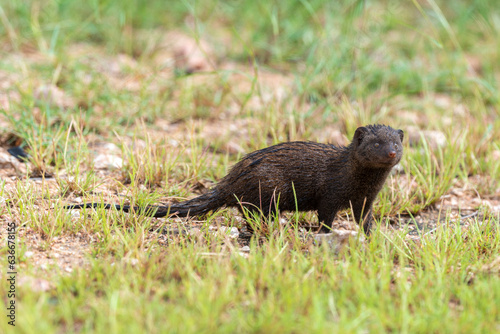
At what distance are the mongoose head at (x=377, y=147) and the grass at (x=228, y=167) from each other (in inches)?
17.9

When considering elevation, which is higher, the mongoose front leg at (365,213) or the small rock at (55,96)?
the small rock at (55,96)

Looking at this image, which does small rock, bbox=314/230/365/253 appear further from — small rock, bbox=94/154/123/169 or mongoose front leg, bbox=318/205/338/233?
small rock, bbox=94/154/123/169

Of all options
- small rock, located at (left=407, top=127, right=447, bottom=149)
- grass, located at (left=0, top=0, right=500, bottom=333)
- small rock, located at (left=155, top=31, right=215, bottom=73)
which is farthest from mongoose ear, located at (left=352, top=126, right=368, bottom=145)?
small rock, located at (left=155, top=31, right=215, bottom=73)

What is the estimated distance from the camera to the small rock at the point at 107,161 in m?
4.64

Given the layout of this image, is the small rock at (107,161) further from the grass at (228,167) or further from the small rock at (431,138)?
the small rock at (431,138)

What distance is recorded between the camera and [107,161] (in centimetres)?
470

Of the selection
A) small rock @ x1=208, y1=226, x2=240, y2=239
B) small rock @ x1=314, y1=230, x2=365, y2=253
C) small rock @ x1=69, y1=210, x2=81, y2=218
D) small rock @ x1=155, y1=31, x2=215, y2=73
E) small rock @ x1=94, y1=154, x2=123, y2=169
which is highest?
small rock @ x1=155, y1=31, x2=215, y2=73

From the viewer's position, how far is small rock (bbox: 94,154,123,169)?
4.64 meters

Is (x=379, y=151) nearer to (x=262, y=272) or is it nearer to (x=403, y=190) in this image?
(x=403, y=190)

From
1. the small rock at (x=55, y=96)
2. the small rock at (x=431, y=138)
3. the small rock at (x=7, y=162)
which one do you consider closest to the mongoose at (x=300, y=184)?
the small rock at (x=7, y=162)

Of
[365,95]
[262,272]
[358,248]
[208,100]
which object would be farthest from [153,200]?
[365,95]

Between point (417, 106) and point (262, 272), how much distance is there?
4.03 meters

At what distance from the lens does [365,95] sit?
19.8ft

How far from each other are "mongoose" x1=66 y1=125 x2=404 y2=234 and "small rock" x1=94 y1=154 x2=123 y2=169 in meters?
0.82
